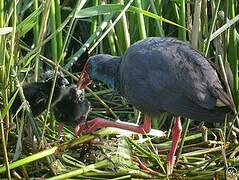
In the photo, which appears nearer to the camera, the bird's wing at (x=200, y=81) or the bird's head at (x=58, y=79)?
the bird's wing at (x=200, y=81)

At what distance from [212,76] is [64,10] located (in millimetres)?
1342

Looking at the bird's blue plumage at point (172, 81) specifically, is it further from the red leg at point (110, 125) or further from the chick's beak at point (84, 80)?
the chick's beak at point (84, 80)

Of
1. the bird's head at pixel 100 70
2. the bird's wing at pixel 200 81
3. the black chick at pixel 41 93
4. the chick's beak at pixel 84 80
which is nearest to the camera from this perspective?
the bird's wing at pixel 200 81

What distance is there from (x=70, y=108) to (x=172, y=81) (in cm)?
55

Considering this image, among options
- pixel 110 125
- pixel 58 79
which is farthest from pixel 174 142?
pixel 58 79

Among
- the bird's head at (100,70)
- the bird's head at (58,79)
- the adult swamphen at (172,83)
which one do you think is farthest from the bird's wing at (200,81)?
the bird's head at (58,79)

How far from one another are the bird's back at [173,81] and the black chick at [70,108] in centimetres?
26

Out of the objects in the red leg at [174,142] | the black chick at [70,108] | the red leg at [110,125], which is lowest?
the red leg at [174,142]

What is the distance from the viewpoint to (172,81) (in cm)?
288

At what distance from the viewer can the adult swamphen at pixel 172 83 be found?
2.88m

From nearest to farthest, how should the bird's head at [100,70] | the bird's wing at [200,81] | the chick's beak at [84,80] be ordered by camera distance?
1. the bird's wing at [200,81]
2. the bird's head at [100,70]
3. the chick's beak at [84,80]

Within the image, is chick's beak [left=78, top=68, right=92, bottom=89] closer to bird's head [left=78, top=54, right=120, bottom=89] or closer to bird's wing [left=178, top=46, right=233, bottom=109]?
bird's head [left=78, top=54, right=120, bottom=89]

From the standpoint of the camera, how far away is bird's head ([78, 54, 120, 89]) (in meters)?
3.30

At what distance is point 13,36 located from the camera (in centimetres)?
239
